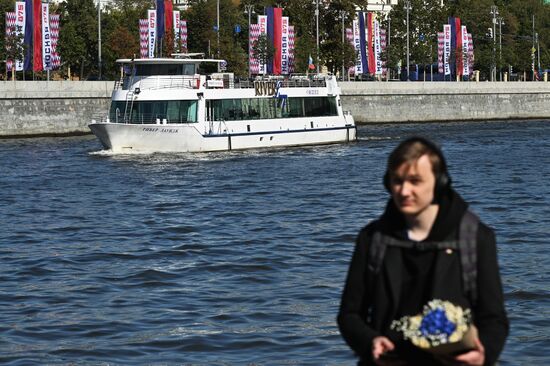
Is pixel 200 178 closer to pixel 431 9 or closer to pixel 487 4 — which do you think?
pixel 431 9

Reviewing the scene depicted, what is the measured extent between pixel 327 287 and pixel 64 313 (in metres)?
3.73

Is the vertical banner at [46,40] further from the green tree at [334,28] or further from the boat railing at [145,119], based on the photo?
the green tree at [334,28]

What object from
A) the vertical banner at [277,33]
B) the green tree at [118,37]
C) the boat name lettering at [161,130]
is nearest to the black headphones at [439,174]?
the boat name lettering at [161,130]

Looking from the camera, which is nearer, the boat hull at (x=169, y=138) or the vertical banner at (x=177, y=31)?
the boat hull at (x=169, y=138)

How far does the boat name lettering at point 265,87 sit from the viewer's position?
5272 cm

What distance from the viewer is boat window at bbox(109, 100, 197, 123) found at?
160ft

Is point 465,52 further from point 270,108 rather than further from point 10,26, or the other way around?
point 270,108

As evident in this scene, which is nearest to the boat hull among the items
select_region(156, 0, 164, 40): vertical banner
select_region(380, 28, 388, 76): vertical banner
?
select_region(156, 0, 164, 40): vertical banner

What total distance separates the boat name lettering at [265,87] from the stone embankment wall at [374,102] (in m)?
13.9

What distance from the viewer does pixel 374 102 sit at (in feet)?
267

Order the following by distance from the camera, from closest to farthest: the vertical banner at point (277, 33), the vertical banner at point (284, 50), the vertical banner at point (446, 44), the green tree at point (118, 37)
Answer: the vertical banner at point (284, 50) < the vertical banner at point (277, 33) < the green tree at point (118, 37) < the vertical banner at point (446, 44)

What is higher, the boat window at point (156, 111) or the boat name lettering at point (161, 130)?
the boat window at point (156, 111)

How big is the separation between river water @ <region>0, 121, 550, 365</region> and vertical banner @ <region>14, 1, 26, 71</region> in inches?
787

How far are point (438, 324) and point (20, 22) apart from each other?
65.3m
